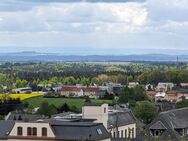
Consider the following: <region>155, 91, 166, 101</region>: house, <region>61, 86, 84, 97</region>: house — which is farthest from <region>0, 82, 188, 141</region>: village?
<region>61, 86, 84, 97</region>: house

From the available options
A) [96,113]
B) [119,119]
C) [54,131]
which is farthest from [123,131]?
[54,131]

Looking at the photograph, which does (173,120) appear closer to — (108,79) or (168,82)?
(168,82)

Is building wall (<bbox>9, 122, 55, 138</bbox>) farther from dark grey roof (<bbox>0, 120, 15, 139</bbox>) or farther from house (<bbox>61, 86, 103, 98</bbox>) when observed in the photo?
house (<bbox>61, 86, 103, 98</bbox>)

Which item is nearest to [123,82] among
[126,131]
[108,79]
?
[108,79]

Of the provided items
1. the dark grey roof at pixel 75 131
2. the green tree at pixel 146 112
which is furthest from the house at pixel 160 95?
the dark grey roof at pixel 75 131

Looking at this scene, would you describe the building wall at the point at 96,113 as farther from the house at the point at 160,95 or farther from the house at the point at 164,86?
the house at the point at 164,86

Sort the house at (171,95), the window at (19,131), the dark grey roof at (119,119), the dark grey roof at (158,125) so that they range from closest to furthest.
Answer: the window at (19,131) → the dark grey roof at (158,125) → the dark grey roof at (119,119) → the house at (171,95)
